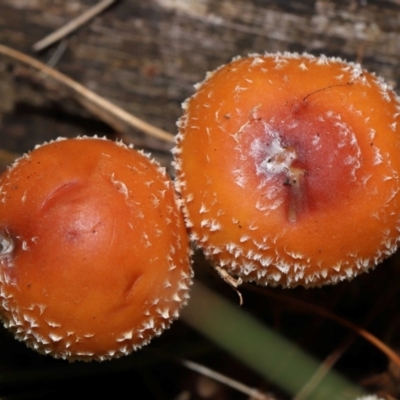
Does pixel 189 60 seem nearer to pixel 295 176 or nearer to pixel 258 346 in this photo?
pixel 295 176

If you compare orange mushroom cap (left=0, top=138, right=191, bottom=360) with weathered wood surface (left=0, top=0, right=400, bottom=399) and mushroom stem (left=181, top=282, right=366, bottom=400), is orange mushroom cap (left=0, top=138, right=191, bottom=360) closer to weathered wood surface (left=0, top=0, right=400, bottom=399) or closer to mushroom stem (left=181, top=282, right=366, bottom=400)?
mushroom stem (left=181, top=282, right=366, bottom=400)

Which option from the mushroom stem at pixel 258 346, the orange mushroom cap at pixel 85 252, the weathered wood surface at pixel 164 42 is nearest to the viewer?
the orange mushroom cap at pixel 85 252

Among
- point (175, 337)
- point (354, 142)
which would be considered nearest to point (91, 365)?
point (175, 337)

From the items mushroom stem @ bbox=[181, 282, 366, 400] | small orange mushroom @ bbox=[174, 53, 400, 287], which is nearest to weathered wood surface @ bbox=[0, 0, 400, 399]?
mushroom stem @ bbox=[181, 282, 366, 400]

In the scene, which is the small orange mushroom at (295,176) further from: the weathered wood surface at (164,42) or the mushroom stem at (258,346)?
the weathered wood surface at (164,42)

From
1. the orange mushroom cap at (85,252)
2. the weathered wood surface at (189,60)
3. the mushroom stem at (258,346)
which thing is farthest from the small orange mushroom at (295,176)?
the weathered wood surface at (189,60)

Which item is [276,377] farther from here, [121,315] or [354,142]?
[354,142]

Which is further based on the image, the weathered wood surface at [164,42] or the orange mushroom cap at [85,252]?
the weathered wood surface at [164,42]
